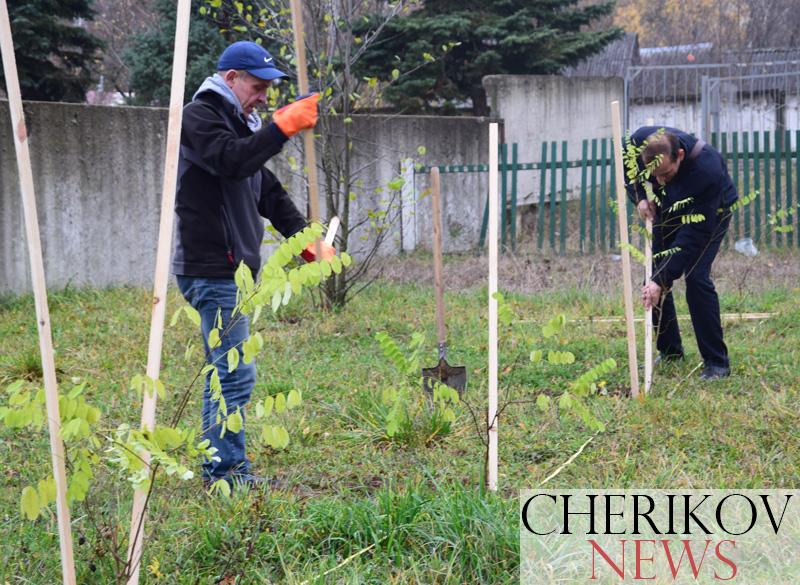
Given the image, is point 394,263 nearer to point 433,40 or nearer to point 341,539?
point 433,40

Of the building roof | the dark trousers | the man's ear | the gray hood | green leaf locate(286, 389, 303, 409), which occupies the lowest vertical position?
the dark trousers

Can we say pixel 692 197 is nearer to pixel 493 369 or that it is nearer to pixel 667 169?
pixel 667 169

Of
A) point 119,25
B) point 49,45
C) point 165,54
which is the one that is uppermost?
point 119,25

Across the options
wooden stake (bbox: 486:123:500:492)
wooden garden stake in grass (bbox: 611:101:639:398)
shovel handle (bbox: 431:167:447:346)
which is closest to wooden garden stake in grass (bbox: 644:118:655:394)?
wooden garden stake in grass (bbox: 611:101:639:398)

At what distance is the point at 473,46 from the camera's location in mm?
15555

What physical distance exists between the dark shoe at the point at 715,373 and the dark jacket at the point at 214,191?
3096mm

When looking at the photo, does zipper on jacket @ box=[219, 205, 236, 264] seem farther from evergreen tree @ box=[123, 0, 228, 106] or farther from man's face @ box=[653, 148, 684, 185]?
evergreen tree @ box=[123, 0, 228, 106]

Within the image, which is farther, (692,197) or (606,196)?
(606,196)

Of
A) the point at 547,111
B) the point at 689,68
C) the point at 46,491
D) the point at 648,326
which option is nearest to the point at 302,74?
the point at 46,491

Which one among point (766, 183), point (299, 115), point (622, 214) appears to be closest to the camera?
point (299, 115)

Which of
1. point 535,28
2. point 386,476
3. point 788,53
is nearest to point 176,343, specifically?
point 386,476

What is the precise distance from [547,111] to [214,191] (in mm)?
11836

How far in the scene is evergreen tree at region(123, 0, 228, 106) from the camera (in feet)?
46.4

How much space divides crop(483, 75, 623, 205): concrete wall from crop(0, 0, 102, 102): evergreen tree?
5817 millimetres
